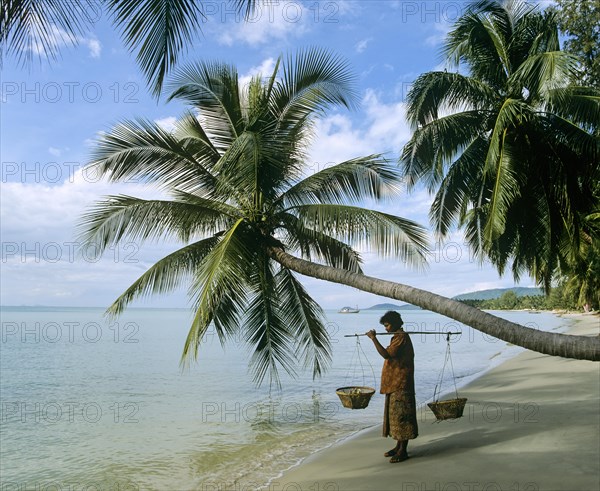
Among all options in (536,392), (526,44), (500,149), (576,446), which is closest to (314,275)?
(576,446)

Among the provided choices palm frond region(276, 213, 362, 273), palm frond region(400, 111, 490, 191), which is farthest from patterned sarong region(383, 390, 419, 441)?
palm frond region(400, 111, 490, 191)

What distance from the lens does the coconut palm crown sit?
23.9 ft

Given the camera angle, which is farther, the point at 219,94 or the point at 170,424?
the point at 170,424

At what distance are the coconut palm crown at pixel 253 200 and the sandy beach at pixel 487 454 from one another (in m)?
2.21

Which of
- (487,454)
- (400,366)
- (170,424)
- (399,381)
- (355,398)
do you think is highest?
(400,366)

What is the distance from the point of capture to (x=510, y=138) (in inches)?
432

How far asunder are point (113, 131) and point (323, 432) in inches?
353

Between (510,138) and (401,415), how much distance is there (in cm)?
662

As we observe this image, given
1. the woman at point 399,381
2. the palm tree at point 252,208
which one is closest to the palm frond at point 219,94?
the palm tree at point 252,208

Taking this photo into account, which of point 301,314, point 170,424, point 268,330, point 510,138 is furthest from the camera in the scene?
point 170,424

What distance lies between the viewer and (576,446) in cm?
819

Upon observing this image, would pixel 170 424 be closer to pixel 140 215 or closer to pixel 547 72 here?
pixel 140 215

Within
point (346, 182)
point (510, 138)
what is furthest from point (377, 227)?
point (510, 138)

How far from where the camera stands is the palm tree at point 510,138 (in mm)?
10375
